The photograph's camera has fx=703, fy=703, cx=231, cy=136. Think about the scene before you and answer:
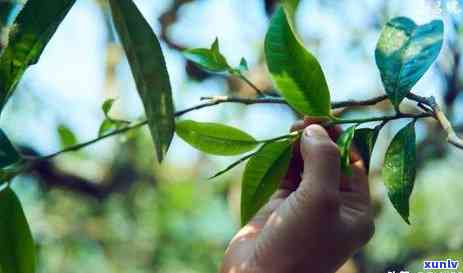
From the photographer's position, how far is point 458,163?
255 centimetres

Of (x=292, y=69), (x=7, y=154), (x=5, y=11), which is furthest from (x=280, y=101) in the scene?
(x=5, y=11)

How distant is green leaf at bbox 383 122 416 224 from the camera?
1.80 feet

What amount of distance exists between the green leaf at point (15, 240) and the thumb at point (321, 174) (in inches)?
10.1

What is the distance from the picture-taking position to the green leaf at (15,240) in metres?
0.63

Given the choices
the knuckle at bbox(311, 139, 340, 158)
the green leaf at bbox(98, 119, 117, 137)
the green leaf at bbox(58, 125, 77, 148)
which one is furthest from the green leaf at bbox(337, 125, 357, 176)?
the green leaf at bbox(58, 125, 77, 148)

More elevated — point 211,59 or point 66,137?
point 211,59

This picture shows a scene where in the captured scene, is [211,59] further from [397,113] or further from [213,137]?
[397,113]

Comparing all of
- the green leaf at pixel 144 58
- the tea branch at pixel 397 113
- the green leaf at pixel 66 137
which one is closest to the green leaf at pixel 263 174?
the tea branch at pixel 397 113

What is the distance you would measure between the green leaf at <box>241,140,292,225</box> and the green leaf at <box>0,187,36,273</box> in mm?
195

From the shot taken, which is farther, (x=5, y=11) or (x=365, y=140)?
(x=5, y=11)

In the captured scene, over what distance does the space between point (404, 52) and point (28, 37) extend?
11.5 inches

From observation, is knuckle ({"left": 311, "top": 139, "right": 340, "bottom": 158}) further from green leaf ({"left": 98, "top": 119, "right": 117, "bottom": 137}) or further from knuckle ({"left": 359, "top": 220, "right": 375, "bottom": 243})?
green leaf ({"left": 98, "top": 119, "right": 117, "bottom": 137})

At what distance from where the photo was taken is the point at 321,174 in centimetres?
53

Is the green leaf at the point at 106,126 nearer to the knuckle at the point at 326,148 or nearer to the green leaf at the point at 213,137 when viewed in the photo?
the green leaf at the point at 213,137
